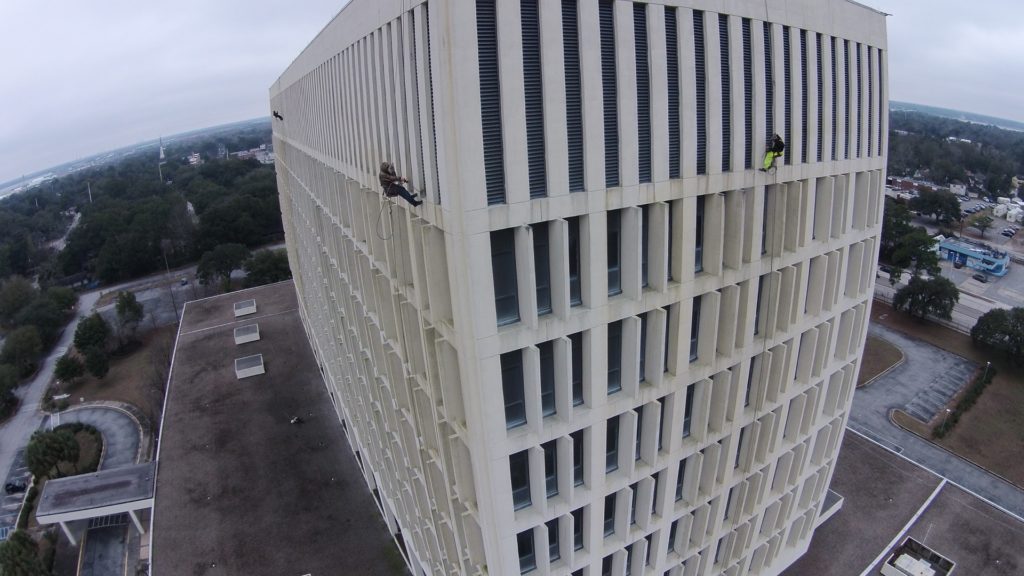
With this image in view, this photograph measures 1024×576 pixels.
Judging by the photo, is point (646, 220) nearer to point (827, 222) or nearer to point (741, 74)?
point (741, 74)

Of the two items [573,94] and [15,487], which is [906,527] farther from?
[15,487]

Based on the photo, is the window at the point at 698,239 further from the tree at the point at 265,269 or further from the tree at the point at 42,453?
the tree at the point at 265,269

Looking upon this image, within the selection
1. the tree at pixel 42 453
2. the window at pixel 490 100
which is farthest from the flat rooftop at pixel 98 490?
the window at pixel 490 100

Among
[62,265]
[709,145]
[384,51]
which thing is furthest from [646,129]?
[62,265]

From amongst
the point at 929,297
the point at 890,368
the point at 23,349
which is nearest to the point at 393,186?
the point at 890,368

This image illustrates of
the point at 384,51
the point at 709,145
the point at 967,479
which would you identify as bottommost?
the point at 967,479

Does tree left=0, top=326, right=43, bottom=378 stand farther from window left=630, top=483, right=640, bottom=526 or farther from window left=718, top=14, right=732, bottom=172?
window left=718, top=14, right=732, bottom=172
